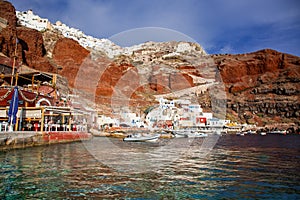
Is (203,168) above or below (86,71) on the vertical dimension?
below

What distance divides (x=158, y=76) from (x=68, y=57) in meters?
71.6

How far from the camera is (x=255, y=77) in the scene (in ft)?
575

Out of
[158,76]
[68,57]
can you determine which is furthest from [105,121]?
[158,76]

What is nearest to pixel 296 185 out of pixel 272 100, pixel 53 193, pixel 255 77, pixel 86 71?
pixel 53 193

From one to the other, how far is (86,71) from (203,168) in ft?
343

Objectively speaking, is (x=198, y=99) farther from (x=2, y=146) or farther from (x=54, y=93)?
(x=2, y=146)

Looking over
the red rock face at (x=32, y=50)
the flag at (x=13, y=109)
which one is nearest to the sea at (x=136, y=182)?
the flag at (x=13, y=109)

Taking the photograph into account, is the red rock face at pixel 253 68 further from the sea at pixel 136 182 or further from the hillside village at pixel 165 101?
the sea at pixel 136 182

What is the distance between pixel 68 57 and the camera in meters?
110

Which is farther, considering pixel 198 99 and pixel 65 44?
pixel 198 99

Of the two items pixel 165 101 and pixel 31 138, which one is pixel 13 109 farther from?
pixel 165 101

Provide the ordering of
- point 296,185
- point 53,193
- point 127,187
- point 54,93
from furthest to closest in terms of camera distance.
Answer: point 54,93, point 296,185, point 127,187, point 53,193

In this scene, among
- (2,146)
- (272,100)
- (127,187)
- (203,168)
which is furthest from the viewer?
(272,100)

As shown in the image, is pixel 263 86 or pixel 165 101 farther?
pixel 263 86
